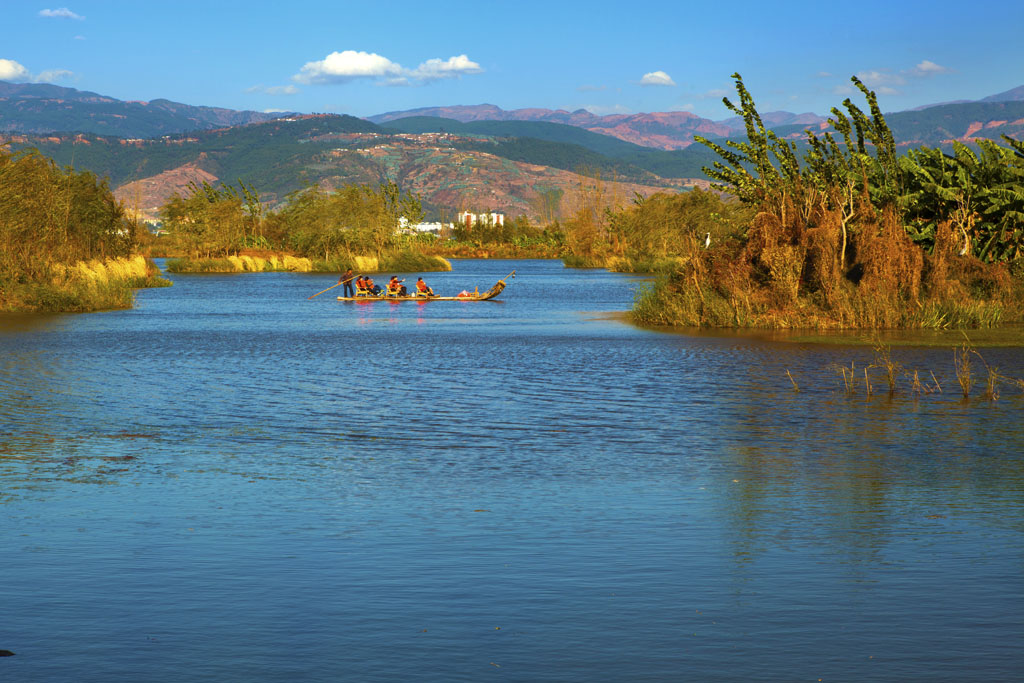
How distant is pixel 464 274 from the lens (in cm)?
9706

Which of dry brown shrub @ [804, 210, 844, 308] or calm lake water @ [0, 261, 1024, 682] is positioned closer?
calm lake water @ [0, 261, 1024, 682]

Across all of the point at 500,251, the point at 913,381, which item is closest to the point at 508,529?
the point at 913,381

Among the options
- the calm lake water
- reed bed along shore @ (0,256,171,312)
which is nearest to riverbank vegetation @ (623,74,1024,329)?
the calm lake water

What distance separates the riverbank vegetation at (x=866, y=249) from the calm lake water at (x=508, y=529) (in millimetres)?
11066

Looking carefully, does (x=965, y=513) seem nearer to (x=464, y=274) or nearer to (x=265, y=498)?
(x=265, y=498)

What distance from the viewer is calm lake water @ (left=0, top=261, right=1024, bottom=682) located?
7094 millimetres

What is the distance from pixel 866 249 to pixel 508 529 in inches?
1050

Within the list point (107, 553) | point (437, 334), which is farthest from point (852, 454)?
point (437, 334)

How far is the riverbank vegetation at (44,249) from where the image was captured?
4322 cm

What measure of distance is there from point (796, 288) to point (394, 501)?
2561 cm

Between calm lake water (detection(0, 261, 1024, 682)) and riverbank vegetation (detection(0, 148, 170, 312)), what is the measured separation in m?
21.5

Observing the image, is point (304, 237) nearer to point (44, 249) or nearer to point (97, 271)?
point (97, 271)

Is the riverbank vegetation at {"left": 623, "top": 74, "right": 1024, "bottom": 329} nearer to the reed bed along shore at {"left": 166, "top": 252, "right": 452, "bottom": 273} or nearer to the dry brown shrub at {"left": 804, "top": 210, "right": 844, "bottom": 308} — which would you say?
the dry brown shrub at {"left": 804, "top": 210, "right": 844, "bottom": 308}

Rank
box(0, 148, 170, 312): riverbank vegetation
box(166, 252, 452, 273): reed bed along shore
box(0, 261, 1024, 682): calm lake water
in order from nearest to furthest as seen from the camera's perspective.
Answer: box(0, 261, 1024, 682): calm lake water < box(0, 148, 170, 312): riverbank vegetation < box(166, 252, 452, 273): reed bed along shore
